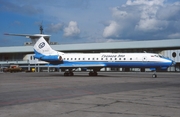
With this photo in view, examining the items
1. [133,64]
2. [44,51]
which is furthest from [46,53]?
[133,64]

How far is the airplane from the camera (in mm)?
34375

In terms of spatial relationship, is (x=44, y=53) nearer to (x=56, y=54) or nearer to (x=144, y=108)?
(x=56, y=54)

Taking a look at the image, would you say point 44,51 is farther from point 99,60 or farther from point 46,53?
point 99,60

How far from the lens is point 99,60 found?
37875mm

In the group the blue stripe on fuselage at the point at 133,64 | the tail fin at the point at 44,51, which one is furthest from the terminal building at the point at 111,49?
the blue stripe on fuselage at the point at 133,64

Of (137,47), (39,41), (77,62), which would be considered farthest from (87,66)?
(137,47)

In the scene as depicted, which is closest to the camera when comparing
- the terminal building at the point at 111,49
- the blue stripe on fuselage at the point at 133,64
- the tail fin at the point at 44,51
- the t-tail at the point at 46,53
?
the blue stripe on fuselage at the point at 133,64

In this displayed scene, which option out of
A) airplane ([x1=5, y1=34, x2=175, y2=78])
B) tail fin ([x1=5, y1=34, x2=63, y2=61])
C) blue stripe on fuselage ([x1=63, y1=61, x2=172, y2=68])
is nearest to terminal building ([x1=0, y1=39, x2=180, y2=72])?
tail fin ([x1=5, y1=34, x2=63, y2=61])

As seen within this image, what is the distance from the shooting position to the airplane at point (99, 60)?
34375mm

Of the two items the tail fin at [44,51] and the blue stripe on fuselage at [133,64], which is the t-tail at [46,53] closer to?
the tail fin at [44,51]

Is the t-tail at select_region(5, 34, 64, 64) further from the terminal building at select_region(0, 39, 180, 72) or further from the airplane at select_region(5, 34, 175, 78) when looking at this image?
the terminal building at select_region(0, 39, 180, 72)

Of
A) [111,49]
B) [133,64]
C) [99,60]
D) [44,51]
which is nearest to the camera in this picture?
[133,64]

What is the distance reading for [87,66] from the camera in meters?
38.0

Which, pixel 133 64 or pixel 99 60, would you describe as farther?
pixel 99 60
